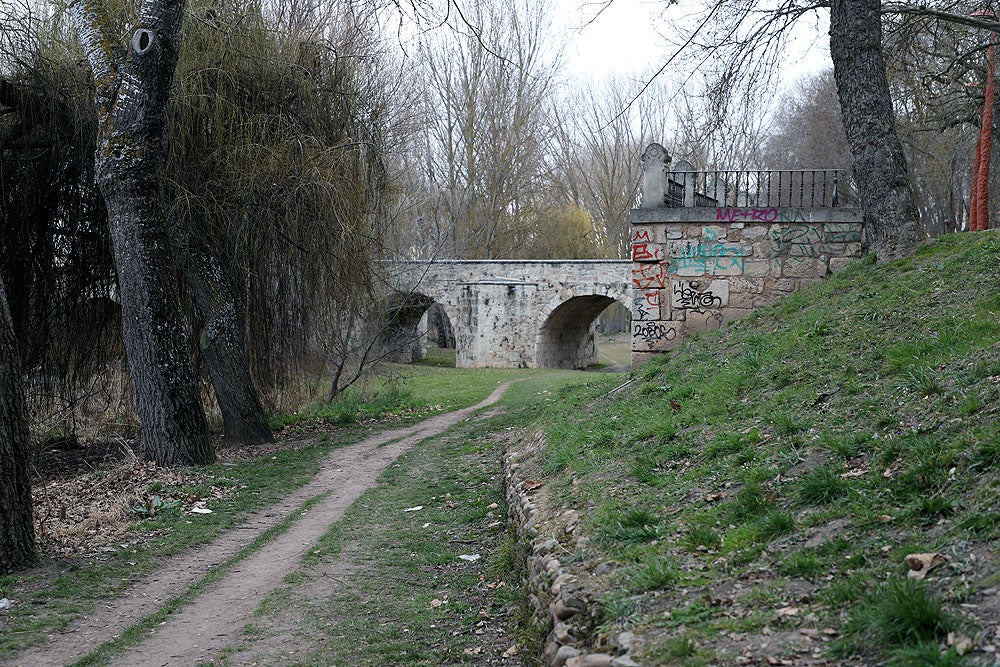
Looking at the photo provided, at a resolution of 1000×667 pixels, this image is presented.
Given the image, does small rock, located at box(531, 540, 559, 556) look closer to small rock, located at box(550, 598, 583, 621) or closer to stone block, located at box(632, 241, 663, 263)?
small rock, located at box(550, 598, 583, 621)

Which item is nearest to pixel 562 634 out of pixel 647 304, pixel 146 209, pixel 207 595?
pixel 207 595

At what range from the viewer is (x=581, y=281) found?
33.1 meters

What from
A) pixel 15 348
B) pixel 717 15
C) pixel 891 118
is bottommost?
pixel 15 348

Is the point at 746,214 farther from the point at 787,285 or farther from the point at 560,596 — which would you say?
the point at 560,596

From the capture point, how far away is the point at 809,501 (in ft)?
14.4

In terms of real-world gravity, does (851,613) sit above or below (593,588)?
above

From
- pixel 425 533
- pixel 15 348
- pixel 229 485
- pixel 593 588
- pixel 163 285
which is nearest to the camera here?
pixel 593 588

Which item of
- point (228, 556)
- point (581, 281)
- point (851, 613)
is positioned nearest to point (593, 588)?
point (851, 613)

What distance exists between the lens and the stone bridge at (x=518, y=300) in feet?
108

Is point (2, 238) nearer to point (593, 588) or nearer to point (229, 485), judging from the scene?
point (229, 485)

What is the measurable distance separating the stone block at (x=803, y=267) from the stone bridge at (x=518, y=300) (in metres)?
18.5

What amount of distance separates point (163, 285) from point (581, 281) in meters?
24.2

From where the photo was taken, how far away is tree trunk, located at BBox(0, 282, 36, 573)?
609cm

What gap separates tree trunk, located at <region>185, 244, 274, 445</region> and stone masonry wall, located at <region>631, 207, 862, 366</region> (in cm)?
610
